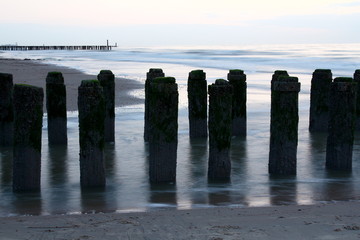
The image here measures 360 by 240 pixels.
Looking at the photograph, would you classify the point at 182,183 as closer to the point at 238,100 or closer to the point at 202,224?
the point at 202,224

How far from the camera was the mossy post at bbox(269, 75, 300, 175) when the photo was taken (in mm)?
8445

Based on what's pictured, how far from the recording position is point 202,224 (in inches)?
239

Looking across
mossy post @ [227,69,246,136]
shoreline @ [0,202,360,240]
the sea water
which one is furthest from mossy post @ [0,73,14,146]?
shoreline @ [0,202,360,240]

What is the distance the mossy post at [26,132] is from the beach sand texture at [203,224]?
50.9 inches

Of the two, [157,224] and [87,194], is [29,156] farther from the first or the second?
[157,224]

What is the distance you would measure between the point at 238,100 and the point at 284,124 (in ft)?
11.1

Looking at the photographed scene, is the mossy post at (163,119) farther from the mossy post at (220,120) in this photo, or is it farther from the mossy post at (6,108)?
the mossy post at (6,108)

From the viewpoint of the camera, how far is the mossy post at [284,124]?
8.45m

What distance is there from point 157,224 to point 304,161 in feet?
15.0

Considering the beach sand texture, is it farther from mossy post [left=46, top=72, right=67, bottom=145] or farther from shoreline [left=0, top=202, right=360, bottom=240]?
mossy post [left=46, top=72, right=67, bottom=145]

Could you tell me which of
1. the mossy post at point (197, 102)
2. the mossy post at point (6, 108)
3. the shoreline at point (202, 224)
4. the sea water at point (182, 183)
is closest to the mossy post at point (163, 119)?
the sea water at point (182, 183)

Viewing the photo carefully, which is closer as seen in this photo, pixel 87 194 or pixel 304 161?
pixel 87 194

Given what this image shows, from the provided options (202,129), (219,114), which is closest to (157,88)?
(219,114)

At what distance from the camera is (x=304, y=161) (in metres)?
10.0
